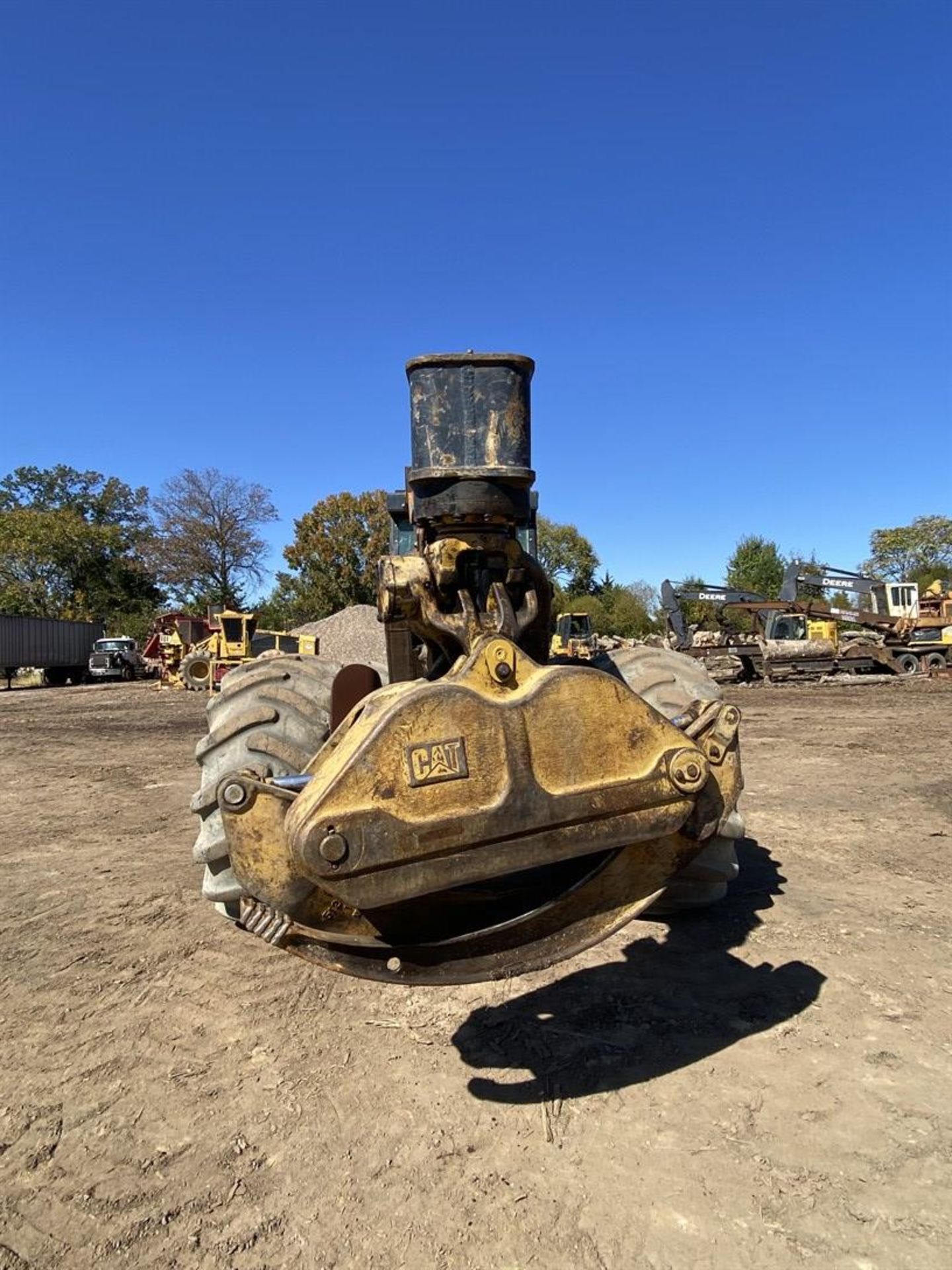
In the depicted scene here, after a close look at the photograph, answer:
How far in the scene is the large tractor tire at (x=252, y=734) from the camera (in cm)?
288

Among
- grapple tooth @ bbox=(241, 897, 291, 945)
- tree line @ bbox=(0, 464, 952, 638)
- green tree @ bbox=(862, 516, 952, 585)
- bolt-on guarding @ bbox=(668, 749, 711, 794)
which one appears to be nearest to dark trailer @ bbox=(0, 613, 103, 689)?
tree line @ bbox=(0, 464, 952, 638)

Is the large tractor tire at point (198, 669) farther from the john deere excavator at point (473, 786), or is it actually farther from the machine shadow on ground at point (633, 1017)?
the john deere excavator at point (473, 786)

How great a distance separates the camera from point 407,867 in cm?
192

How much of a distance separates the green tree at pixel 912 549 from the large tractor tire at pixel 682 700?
59823 millimetres

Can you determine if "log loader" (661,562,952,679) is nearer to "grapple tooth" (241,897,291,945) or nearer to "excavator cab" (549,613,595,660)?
"excavator cab" (549,613,595,660)

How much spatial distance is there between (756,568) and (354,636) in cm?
4614

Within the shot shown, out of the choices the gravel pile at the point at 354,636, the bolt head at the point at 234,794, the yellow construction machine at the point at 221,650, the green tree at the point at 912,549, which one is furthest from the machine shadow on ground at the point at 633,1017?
the green tree at the point at 912,549

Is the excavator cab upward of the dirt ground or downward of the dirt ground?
upward

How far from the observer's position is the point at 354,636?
35.7 feet

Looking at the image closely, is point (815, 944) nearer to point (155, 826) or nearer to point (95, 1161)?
point (95, 1161)

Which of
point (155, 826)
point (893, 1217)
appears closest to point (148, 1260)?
point (893, 1217)

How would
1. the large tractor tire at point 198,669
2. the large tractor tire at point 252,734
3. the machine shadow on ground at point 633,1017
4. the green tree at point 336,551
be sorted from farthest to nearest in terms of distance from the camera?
1. the green tree at point 336,551
2. the large tractor tire at point 198,669
3. the large tractor tire at point 252,734
4. the machine shadow on ground at point 633,1017

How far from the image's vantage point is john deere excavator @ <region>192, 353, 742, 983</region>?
75.7 inches

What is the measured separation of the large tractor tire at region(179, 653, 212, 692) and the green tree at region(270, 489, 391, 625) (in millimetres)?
14177
